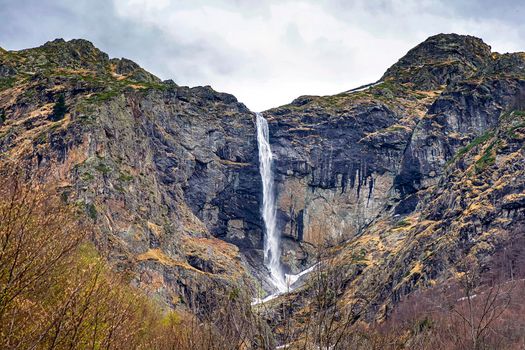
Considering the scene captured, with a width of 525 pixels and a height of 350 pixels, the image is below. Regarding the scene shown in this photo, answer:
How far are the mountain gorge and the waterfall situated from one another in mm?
1468

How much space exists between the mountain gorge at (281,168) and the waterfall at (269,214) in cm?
147

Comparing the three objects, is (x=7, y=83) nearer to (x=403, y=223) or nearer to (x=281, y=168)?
(x=281, y=168)

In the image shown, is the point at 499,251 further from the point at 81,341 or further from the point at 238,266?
the point at 81,341

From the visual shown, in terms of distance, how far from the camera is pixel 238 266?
359ft

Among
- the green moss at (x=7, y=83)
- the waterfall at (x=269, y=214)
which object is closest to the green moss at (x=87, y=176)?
the waterfall at (x=269, y=214)

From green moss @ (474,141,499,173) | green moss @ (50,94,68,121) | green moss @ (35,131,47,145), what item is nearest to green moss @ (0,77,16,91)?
green moss @ (50,94,68,121)

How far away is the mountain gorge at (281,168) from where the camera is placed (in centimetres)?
9138

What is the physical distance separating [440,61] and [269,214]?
79598 millimetres

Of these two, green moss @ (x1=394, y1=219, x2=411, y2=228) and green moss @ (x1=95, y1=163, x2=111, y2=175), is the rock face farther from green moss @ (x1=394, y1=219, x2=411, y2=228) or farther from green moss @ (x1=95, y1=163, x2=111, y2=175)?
green moss @ (x1=394, y1=219, x2=411, y2=228)

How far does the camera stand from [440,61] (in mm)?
171125

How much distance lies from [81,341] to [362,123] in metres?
127

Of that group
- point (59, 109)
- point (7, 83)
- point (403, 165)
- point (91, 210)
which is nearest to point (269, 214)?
point (403, 165)

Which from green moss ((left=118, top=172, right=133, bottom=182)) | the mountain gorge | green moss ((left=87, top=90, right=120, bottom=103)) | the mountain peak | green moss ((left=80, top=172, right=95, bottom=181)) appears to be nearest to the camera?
the mountain gorge

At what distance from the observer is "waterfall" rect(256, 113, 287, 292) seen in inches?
4801
